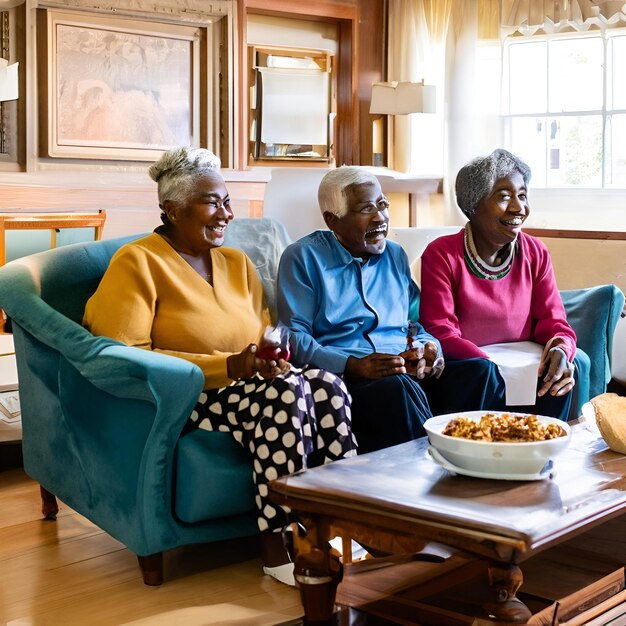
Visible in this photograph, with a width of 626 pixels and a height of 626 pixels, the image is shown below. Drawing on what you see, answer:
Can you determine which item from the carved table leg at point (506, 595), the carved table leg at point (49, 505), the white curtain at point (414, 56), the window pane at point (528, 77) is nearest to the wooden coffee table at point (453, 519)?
the carved table leg at point (506, 595)

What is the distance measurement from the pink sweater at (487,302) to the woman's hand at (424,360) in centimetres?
19

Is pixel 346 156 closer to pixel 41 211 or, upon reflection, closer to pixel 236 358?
pixel 41 211

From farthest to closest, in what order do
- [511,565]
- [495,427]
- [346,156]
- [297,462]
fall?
1. [346,156]
2. [297,462]
3. [495,427]
4. [511,565]

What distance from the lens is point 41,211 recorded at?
5152 millimetres

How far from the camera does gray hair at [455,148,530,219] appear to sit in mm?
3096

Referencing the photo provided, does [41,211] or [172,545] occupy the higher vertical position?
[41,211]

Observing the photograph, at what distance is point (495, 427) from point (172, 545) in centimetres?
95

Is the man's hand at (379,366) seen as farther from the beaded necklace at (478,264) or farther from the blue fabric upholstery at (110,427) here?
the beaded necklace at (478,264)

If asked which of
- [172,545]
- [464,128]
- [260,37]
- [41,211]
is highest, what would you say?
[260,37]

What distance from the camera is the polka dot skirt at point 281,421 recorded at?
2395mm

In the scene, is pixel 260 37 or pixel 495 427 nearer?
pixel 495 427

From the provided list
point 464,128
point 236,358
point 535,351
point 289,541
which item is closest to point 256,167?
point 464,128

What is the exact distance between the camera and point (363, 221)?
9.53 ft

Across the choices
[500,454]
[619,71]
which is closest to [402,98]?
[619,71]
